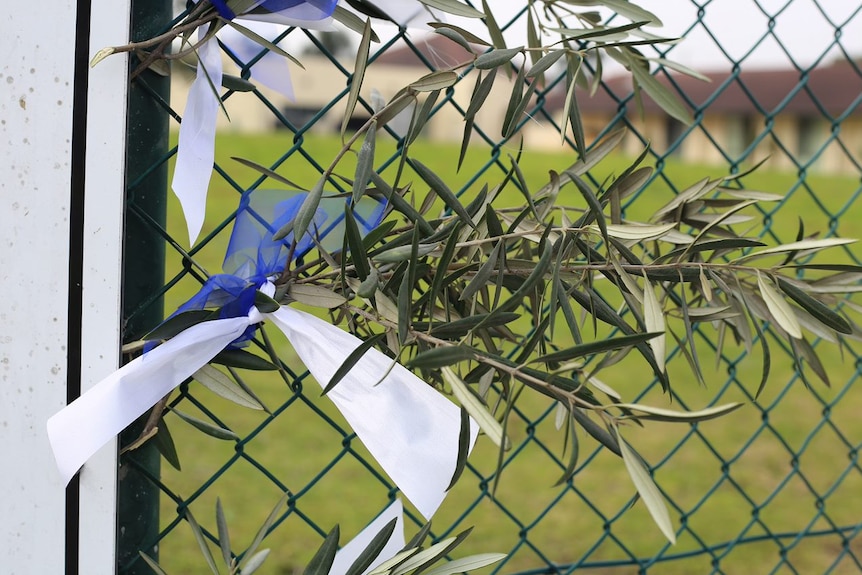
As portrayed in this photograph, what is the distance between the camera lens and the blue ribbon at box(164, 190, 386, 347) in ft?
2.52

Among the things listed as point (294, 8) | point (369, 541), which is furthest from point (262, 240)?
point (369, 541)

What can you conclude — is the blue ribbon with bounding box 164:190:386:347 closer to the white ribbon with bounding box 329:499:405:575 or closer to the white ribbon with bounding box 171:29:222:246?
the white ribbon with bounding box 171:29:222:246

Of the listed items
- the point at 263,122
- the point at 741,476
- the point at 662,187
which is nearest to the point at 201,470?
the point at 741,476

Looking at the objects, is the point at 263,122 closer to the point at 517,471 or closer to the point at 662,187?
the point at 662,187

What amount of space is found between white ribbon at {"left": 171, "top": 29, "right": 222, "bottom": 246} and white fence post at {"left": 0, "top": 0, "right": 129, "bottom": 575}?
6 cm

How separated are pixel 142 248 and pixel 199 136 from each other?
0.55 ft

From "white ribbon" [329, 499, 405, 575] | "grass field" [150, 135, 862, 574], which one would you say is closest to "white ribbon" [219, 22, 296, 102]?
"white ribbon" [329, 499, 405, 575]

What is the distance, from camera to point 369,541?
0.86 meters

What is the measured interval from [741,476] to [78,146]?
10.9 feet

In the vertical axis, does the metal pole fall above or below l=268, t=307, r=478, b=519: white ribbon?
above

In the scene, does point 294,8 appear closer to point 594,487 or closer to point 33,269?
point 33,269

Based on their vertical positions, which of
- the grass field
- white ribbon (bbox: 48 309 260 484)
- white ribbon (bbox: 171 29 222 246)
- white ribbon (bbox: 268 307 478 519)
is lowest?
the grass field

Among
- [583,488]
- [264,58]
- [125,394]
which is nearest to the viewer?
[125,394]

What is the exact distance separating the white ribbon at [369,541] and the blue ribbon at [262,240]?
9.3 inches
